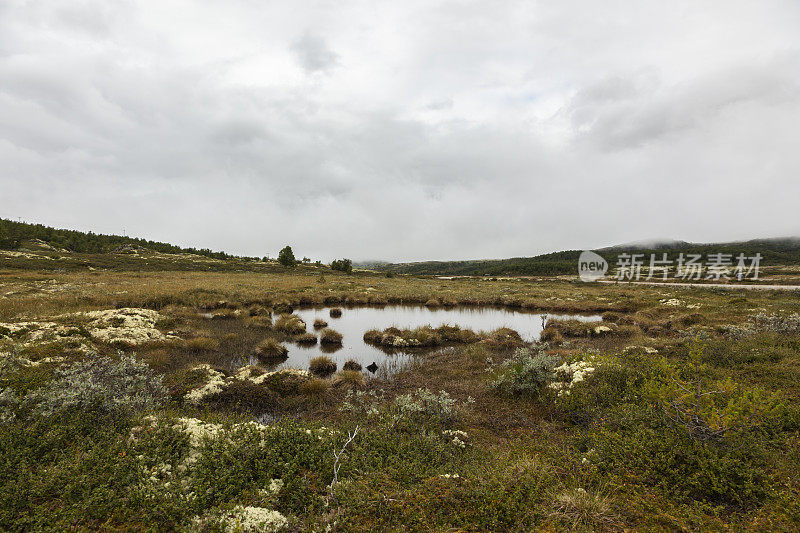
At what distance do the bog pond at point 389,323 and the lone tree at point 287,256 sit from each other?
75.3 meters

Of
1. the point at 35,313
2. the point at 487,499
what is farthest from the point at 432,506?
the point at 35,313

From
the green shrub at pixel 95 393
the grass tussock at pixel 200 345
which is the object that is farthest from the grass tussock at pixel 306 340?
the green shrub at pixel 95 393

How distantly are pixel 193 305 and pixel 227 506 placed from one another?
2758 cm

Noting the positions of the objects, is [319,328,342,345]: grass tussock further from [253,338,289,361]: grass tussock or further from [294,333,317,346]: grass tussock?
[253,338,289,361]: grass tussock

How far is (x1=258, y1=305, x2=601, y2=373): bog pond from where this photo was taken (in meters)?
17.1

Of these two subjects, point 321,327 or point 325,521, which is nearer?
point 325,521

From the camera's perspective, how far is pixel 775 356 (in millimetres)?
11398

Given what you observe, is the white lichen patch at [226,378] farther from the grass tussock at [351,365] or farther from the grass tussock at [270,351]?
the grass tussock at [270,351]

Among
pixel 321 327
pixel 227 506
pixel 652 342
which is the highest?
pixel 652 342

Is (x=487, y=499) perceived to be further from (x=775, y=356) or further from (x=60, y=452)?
(x=775, y=356)

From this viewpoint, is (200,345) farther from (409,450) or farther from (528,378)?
(528,378)

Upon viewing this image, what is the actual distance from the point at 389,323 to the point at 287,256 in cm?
8556

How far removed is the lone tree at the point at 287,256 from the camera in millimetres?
103062

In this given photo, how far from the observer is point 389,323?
2672cm
